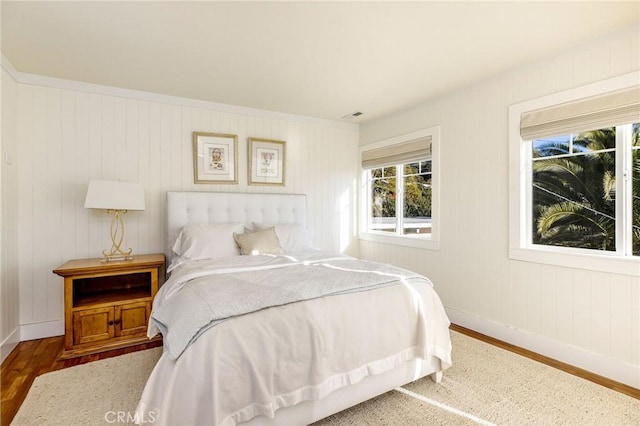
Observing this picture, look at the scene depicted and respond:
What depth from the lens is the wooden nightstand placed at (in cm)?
267

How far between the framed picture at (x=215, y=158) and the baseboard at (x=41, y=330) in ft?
Answer: 6.37

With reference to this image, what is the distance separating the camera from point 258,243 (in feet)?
10.5

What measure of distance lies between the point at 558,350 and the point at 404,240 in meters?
1.87


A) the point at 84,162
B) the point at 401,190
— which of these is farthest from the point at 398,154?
the point at 84,162

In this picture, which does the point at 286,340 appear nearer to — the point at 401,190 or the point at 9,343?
the point at 9,343

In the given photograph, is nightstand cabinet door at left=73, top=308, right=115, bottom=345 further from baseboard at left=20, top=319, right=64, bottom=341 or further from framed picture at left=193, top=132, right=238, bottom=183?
framed picture at left=193, top=132, right=238, bottom=183

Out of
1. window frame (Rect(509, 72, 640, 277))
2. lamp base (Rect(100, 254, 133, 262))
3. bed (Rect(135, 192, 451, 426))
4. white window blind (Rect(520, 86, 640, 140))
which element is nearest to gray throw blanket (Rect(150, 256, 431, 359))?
bed (Rect(135, 192, 451, 426))

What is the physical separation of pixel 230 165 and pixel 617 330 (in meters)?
3.89

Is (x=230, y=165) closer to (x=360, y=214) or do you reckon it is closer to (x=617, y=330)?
(x=360, y=214)

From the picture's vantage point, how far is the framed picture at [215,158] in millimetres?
3717

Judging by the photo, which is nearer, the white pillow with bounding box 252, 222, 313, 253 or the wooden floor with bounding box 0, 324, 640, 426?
the wooden floor with bounding box 0, 324, 640, 426

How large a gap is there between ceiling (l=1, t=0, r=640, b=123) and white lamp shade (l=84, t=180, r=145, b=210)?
1038 millimetres

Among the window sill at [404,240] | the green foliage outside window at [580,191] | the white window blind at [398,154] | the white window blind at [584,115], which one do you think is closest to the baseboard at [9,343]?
the window sill at [404,240]

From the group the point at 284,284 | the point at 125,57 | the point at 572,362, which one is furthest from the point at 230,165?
the point at 572,362
